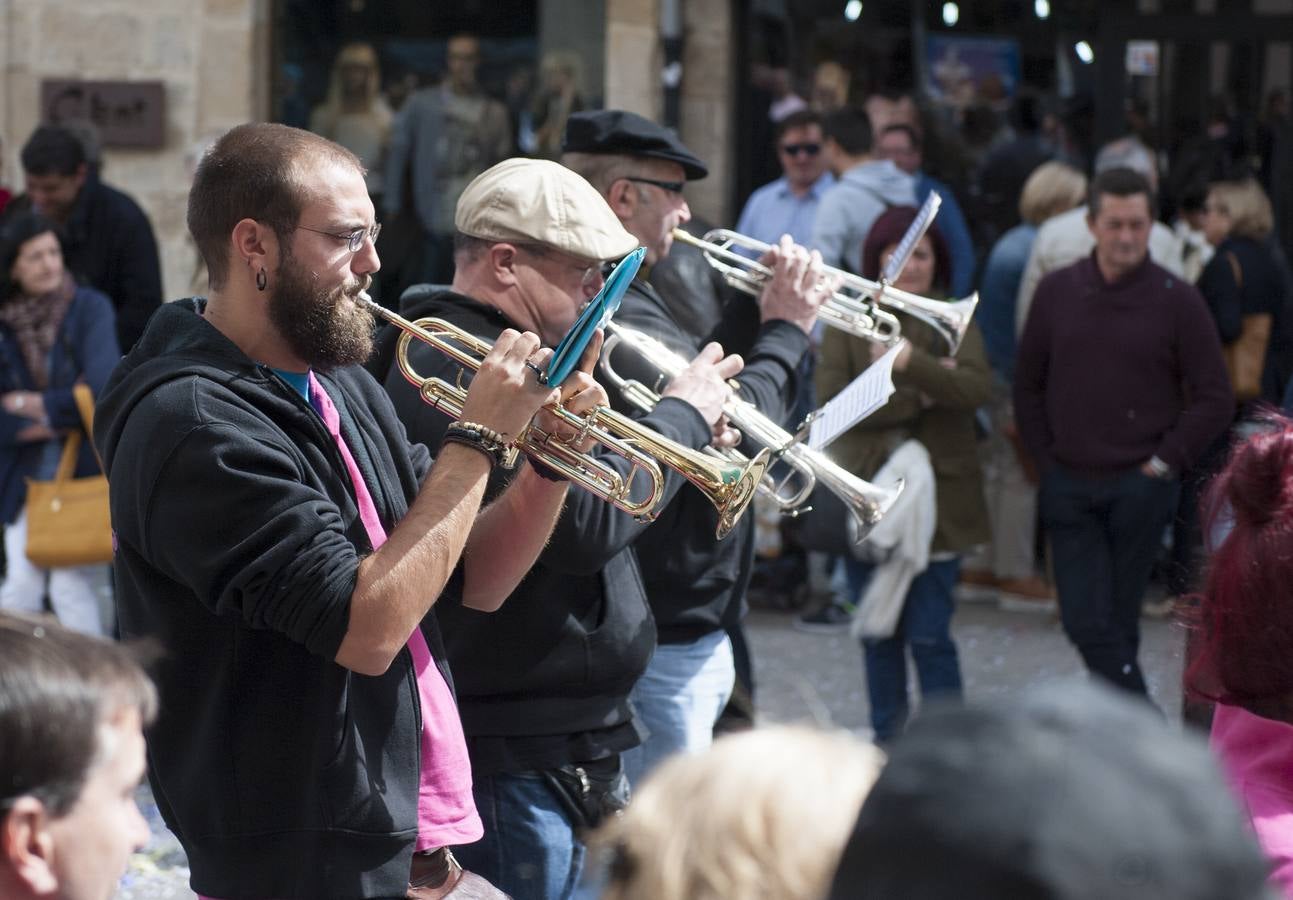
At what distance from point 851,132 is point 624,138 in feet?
12.2

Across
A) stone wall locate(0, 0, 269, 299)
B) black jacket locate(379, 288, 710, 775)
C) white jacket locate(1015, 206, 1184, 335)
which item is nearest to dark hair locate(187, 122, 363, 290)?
black jacket locate(379, 288, 710, 775)

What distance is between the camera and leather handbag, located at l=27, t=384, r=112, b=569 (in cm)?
562

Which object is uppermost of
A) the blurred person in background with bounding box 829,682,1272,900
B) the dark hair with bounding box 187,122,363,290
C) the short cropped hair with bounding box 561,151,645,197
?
the short cropped hair with bounding box 561,151,645,197

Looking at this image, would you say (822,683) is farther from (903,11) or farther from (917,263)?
Answer: (903,11)

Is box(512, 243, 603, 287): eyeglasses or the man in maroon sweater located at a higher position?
box(512, 243, 603, 287): eyeglasses

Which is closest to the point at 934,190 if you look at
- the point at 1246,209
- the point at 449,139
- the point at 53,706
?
the point at 1246,209

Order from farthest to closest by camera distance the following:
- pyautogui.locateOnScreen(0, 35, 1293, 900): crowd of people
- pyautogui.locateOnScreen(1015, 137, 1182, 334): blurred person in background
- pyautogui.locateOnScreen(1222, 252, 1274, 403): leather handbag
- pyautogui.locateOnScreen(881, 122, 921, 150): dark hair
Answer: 1. pyautogui.locateOnScreen(881, 122, 921, 150): dark hair
2. pyautogui.locateOnScreen(1222, 252, 1274, 403): leather handbag
3. pyautogui.locateOnScreen(1015, 137, 1182, 334): blurred person in background
4. pyautogui.locateOnScreen(0, 35, 1293, 900): crowd of people

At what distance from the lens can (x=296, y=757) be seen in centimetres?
222

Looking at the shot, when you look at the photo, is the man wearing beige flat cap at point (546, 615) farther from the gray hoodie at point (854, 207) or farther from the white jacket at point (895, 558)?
the gray hoodie at point (854, 207)

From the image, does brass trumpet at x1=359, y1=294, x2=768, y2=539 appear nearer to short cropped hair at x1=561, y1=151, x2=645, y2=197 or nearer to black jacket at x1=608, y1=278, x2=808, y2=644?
black jacket at x1=608, y1=278, x2=808, y2=644

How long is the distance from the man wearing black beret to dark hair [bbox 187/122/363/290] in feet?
3.80

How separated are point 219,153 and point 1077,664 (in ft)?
15.9

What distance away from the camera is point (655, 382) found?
11.4 feet

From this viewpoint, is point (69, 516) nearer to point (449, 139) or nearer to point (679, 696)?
point (679, 696)
